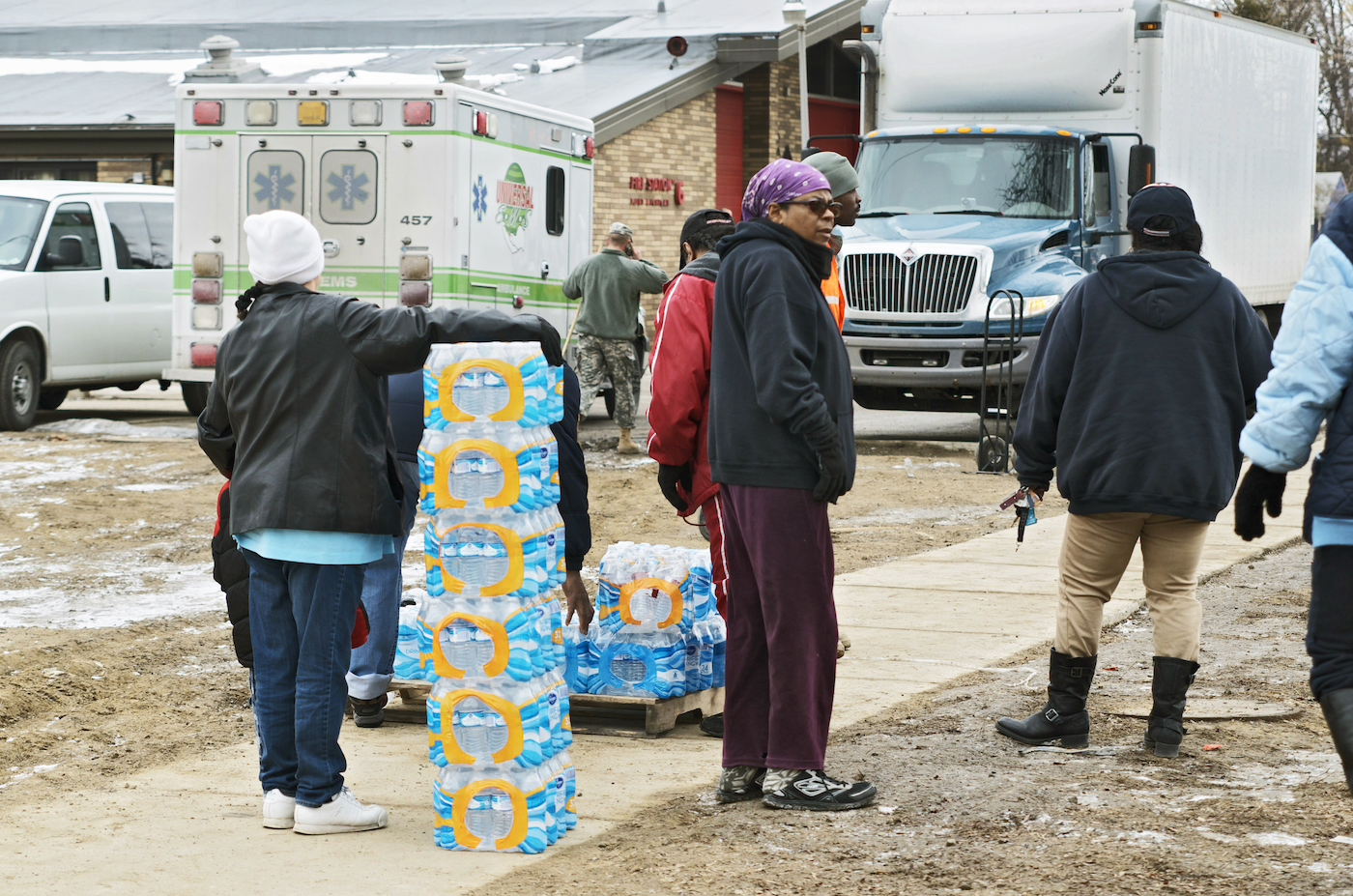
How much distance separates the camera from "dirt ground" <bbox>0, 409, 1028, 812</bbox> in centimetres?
627

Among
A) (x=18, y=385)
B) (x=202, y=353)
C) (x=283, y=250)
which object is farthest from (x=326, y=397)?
(x=18, y=385)

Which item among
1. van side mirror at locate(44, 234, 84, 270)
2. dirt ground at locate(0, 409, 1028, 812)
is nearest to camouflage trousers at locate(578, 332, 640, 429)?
dirt ground at locate(0, 409, 1028, 812)

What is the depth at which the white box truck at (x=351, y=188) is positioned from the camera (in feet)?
45.3

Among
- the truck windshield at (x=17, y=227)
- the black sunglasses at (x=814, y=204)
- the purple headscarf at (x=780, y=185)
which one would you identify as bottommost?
the black sunglasses at (x=814, y=204)

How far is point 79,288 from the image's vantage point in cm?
1616

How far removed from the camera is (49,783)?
5609 mm

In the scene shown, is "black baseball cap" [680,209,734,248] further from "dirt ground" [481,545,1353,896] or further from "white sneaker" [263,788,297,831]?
"white sneaker" [263,788,297,831]

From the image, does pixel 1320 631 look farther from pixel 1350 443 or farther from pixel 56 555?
pixel 56 555

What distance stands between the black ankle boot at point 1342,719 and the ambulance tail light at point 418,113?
423 inches

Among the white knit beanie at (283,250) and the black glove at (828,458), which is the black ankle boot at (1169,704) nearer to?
the black glove at (828,458)

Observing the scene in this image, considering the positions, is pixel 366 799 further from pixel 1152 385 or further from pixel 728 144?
pixel 728 144

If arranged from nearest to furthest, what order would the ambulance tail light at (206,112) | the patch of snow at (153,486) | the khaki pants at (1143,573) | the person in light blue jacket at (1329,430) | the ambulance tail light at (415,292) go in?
the person in light blue jacket at (1329,430), the khaki pants at (1143,573), the patch of snow at (153,486), the ambulance tail light at (415,292), the ambulance tail light at (206,112)

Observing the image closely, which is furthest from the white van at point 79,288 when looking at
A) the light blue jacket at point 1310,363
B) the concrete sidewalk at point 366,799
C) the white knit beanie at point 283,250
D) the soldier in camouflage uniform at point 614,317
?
the light blue jacket at point 1310,363

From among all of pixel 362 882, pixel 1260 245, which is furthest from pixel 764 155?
pixel 362 882
